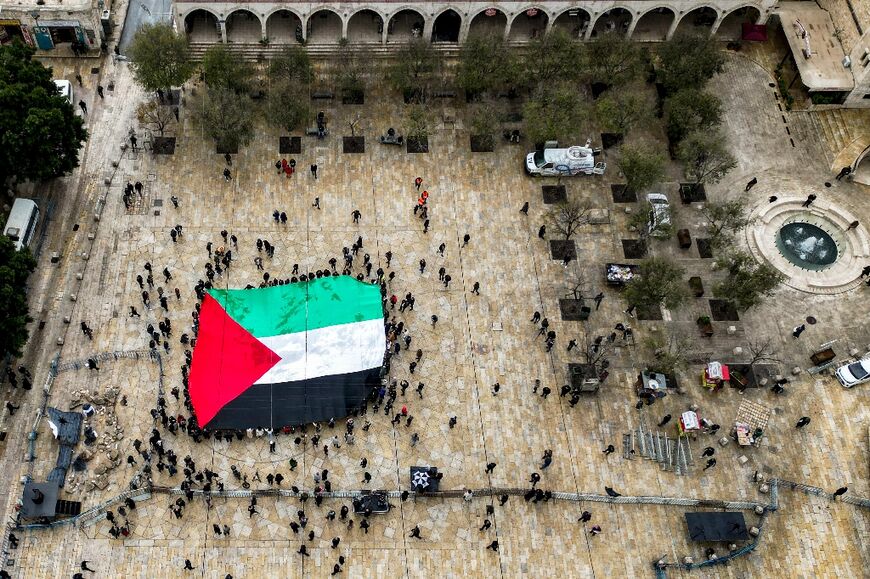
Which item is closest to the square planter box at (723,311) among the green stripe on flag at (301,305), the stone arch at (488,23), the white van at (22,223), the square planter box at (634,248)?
the square planter box at (634,248)

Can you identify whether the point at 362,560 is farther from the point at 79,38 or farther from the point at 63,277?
the point at 79,38

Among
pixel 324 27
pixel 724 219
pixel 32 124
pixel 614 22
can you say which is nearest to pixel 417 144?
pixel 324 27

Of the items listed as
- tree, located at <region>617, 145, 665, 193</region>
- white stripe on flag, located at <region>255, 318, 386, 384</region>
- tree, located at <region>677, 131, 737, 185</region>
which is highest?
tree, located at <region>677, 131, 737, 185</region>

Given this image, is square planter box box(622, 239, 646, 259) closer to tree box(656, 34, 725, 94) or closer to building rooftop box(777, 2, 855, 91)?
tree box(656, 34, 725, 94)

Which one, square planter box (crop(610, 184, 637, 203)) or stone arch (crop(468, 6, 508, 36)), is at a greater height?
stone arch (crop(468, 6, 508, 36))

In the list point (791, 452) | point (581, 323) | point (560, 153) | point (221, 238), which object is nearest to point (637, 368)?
point (581, 323)

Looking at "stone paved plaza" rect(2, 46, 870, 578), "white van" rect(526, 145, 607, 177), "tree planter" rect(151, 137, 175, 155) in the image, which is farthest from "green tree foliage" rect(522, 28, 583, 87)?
"tree planter" rect(151, 137, 175, 155)

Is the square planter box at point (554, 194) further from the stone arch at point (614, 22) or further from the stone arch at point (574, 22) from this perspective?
the stone arch at point (614, 22)
